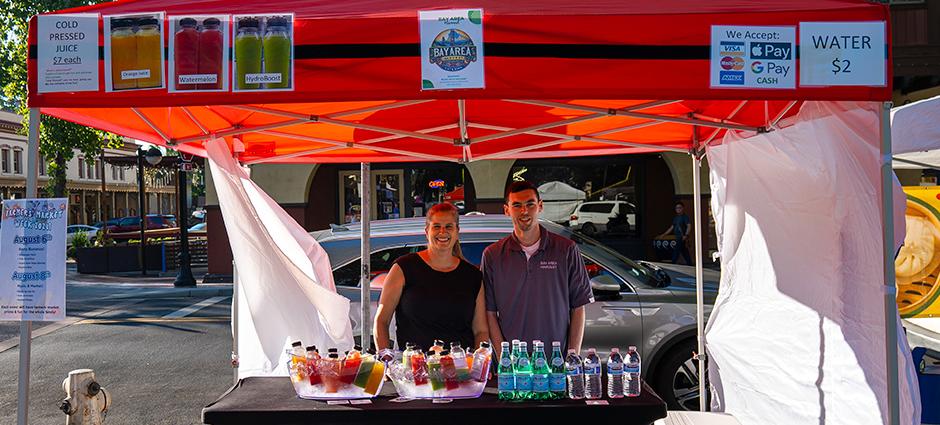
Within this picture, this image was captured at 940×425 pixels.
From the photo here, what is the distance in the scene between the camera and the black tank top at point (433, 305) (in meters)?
4.11

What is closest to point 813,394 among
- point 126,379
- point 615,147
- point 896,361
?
point 896,361

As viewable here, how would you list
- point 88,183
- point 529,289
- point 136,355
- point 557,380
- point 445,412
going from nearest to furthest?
point 445,412 → point 557,380 → point 529,289 → point 136,355 → point 88,183

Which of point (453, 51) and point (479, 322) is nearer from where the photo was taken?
point (453, 51)

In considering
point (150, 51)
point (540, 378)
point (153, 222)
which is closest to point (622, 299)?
point (540, 378)

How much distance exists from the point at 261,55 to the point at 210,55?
0.22 m

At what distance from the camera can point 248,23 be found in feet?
10.4

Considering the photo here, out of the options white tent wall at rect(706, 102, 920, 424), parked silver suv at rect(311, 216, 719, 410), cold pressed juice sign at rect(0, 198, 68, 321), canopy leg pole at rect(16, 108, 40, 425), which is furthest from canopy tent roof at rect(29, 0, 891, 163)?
parked silver suv at rect(311, 216, 719, 410)

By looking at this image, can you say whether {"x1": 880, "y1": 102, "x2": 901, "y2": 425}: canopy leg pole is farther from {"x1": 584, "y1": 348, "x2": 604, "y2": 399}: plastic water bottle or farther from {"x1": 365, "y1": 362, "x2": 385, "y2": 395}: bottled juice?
{"x1": 365, "y1": 362, "x2": 385, "y2": 395}: bottled juice

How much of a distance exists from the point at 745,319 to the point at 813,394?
2.94 ft

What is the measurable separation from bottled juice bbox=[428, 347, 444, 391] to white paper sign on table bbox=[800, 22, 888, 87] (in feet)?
6.58

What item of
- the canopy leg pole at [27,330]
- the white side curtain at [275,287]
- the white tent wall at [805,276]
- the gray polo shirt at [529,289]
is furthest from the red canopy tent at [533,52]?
the white side curtain at [275,287]

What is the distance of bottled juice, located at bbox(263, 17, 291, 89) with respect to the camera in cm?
318

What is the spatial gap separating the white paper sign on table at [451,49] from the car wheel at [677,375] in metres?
4.01

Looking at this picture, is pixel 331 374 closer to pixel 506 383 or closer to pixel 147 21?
pixel 506 383
